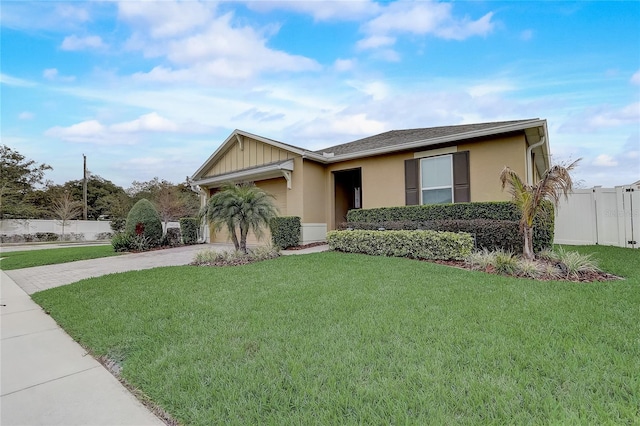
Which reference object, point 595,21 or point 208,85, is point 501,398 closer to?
point 595,21

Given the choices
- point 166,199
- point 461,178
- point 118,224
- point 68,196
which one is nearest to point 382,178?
point 461,178

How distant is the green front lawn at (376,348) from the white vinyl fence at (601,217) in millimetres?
5463

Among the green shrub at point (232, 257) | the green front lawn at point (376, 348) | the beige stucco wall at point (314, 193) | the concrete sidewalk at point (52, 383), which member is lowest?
the concrete sidewalk at point (52, 383)

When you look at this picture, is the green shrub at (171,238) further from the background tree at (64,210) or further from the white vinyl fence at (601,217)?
the background tree at (64,210)

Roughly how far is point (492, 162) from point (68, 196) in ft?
107

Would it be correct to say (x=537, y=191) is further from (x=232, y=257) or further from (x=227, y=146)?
(x=227, y=146)

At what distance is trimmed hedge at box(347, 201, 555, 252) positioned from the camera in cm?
723

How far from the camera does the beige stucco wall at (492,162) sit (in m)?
8.67

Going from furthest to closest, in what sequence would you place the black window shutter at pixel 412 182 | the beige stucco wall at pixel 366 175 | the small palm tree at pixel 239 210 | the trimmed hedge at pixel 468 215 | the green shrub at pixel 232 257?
the black window shutter at pixel 412 182 → the beige stucco wall at pixel 366 175 → the small palm tree at pixel 239 210 → the green shrub at pixel 232 257 → the trimmed hedge at pixel 468 215

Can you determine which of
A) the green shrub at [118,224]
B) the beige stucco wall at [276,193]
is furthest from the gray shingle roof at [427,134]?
the green shrub at [118,224]

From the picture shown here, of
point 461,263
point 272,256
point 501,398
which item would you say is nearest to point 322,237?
point 272,256

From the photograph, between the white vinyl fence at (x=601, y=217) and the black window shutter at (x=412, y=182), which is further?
the black window shutter at (x=412, y=182)

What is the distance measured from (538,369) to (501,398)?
602 mm

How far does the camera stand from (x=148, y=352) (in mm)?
2928
